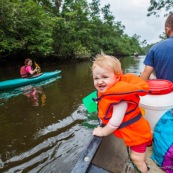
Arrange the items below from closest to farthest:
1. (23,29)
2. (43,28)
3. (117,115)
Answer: (117,115)
(23,29)
(43,28)

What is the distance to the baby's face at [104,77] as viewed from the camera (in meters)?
1.61

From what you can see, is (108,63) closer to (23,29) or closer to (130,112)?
(130,112)

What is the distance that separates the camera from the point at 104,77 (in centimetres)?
164

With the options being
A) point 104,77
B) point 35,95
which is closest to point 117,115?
point 104,77

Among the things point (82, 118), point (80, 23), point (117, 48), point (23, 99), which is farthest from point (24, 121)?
point (117, 48)

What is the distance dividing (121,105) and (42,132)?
3061mm

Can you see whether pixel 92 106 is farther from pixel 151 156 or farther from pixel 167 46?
pixel 167 46

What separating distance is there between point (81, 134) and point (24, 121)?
4.98 feet

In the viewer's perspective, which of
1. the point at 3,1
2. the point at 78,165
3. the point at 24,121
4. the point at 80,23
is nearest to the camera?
the point at 78,165

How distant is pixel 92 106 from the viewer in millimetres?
1942

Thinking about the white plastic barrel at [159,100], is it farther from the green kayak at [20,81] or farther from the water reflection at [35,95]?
the green kayak at [20,81]

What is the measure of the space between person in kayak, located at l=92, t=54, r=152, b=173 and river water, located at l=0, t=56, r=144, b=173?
95 cm

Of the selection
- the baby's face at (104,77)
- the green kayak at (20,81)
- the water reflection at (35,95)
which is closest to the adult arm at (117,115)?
the baby's face at (104,77)

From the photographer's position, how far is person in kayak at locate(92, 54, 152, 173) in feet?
5.09
